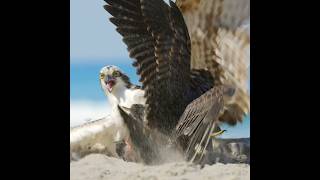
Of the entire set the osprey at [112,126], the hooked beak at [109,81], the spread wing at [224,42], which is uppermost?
the spread wing at [224,42]

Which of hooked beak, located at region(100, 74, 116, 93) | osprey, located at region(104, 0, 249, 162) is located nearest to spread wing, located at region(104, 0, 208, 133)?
osprey, located at region(104, 0, 249, 162)

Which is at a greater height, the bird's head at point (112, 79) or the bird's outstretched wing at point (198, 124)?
the bird's head at point (112, 79)

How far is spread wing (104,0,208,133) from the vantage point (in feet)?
11.6

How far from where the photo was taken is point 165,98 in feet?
11.6

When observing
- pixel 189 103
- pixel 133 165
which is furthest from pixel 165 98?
pixel 133 165

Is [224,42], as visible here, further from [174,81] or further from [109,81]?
[109,81]

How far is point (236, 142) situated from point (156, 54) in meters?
0.53

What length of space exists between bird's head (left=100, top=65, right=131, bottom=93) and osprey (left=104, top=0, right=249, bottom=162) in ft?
0.23

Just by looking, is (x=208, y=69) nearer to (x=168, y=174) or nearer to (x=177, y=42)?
(x=177, y=42)

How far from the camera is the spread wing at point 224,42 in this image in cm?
360

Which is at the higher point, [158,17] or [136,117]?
[158,17]

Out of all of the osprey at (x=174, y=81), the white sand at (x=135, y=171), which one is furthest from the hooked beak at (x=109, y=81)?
the white sand at (x=135, y=171)

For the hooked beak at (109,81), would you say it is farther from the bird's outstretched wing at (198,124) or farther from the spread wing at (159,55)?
the bird's outstretched wing at (198,124)

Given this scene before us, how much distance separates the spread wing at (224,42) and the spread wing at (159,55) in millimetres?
70
